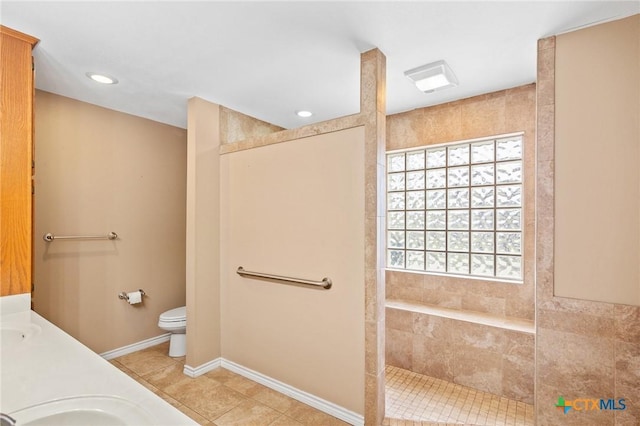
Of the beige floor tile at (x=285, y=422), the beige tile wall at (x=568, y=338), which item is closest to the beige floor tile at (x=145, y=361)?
the beige floor tile at (x=285, y=422)

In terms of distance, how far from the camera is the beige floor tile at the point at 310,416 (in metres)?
2.03

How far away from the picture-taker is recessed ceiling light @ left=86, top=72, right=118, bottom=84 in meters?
2.29

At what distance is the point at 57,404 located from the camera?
86cm

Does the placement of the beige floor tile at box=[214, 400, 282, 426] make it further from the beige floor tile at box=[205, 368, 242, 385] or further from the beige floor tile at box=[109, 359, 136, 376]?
the beige floor tile at box=[109, 359, 136, 376]

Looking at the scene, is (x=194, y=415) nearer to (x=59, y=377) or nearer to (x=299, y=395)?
(x=299, y=395)

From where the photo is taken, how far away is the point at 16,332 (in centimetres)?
141

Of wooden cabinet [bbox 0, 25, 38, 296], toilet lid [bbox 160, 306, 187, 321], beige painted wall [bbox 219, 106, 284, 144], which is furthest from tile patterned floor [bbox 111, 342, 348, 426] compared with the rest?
beige painted wall [bbox 219, 106, 284, 144]

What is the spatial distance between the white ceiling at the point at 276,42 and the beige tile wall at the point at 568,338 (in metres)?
0.34

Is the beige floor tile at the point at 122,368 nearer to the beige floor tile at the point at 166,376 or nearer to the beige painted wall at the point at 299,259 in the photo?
the beige floor tile at the point at 166,376

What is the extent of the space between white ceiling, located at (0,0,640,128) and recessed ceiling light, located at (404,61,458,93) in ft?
0.18

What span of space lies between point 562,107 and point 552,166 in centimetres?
33

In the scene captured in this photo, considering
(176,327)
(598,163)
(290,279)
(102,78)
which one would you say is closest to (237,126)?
(102,78)

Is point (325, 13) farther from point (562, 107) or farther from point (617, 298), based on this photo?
point (617, 298)

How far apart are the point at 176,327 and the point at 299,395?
1.35 metres
